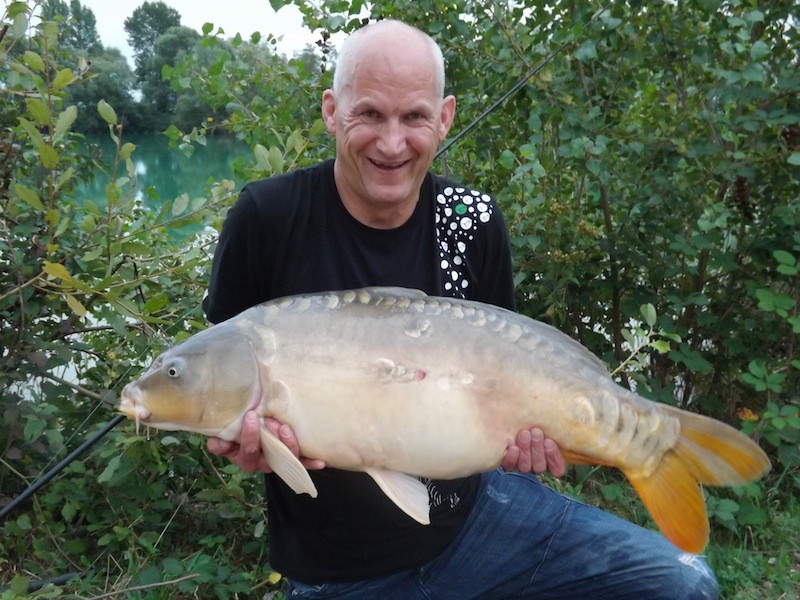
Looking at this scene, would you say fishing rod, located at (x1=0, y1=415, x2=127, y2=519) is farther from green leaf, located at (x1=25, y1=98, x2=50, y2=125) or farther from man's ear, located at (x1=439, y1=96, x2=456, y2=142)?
man's ear, located at (x1=439, y1=96, x2=456, y2=142)

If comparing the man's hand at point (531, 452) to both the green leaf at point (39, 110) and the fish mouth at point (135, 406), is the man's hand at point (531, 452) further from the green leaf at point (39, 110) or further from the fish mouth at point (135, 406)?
the green leaf at point (39, 110)

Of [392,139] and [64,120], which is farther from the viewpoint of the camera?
[64,120]

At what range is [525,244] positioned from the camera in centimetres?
224

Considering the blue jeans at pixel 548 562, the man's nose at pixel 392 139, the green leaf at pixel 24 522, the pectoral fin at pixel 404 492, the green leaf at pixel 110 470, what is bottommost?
the green leaf at pixel 24 522

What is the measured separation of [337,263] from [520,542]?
25.1 inches

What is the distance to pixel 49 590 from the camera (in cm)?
164

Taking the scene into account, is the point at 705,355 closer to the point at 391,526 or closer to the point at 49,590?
the point at 391,526

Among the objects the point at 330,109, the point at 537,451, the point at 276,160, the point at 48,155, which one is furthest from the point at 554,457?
the point at 48,155

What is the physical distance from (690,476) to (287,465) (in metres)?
0.62

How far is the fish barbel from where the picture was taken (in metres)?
1.14

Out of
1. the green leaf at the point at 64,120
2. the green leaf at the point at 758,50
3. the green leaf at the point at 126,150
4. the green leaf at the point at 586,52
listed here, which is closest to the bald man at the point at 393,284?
the green leaf at the point at 126,150

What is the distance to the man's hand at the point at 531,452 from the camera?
118 centimetres

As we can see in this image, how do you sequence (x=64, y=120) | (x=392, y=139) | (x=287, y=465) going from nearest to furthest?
(x=287, y=465) → (x=392, y=139) → (x=64, y=120)

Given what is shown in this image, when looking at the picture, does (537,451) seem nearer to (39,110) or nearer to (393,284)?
(393,284)
